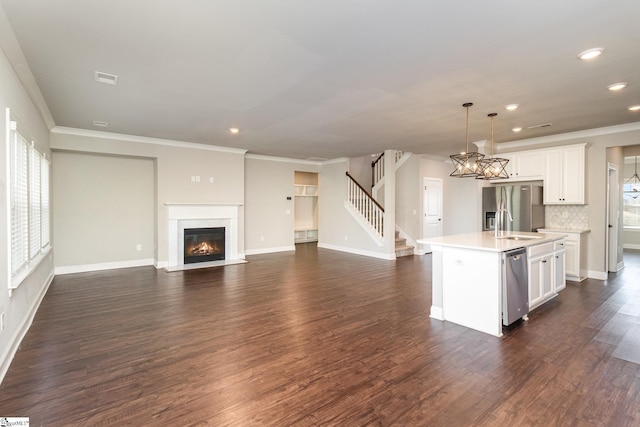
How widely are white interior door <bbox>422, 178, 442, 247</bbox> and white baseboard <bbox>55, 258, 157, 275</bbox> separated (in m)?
6.87

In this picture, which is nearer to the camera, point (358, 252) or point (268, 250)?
point (358, 252)

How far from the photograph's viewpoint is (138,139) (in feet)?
20.3

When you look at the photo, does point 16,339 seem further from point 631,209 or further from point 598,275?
point 631,209

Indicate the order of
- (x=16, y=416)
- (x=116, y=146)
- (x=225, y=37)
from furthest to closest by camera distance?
(x=116, y=146)
(x=225, y=37)
(x=16, y=416)

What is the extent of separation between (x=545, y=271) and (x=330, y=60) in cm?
383

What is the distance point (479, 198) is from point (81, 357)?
271 inches

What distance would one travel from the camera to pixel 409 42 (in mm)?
2520

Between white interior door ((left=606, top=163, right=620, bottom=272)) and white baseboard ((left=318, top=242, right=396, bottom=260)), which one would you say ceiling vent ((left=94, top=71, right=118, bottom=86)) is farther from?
white interior door ((left=606, top=163, right=620, bottom=272))

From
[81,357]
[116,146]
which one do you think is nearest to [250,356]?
[81,357]

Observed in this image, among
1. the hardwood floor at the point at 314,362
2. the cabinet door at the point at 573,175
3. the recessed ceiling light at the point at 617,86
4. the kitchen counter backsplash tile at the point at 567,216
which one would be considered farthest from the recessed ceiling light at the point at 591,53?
the kitchen counter backsplash tile at the point at 567,216

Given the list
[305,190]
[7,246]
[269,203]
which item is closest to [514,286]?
[7,246]

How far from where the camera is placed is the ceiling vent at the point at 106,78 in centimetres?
320

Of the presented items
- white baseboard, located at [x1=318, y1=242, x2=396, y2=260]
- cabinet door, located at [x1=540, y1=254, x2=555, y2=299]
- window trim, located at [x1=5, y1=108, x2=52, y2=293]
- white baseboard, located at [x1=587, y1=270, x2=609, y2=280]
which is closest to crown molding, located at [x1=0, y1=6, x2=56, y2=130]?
window trim, located at [x1=5, y1=108, x2=52, y2=293]

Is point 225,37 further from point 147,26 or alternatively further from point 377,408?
point 377,408
